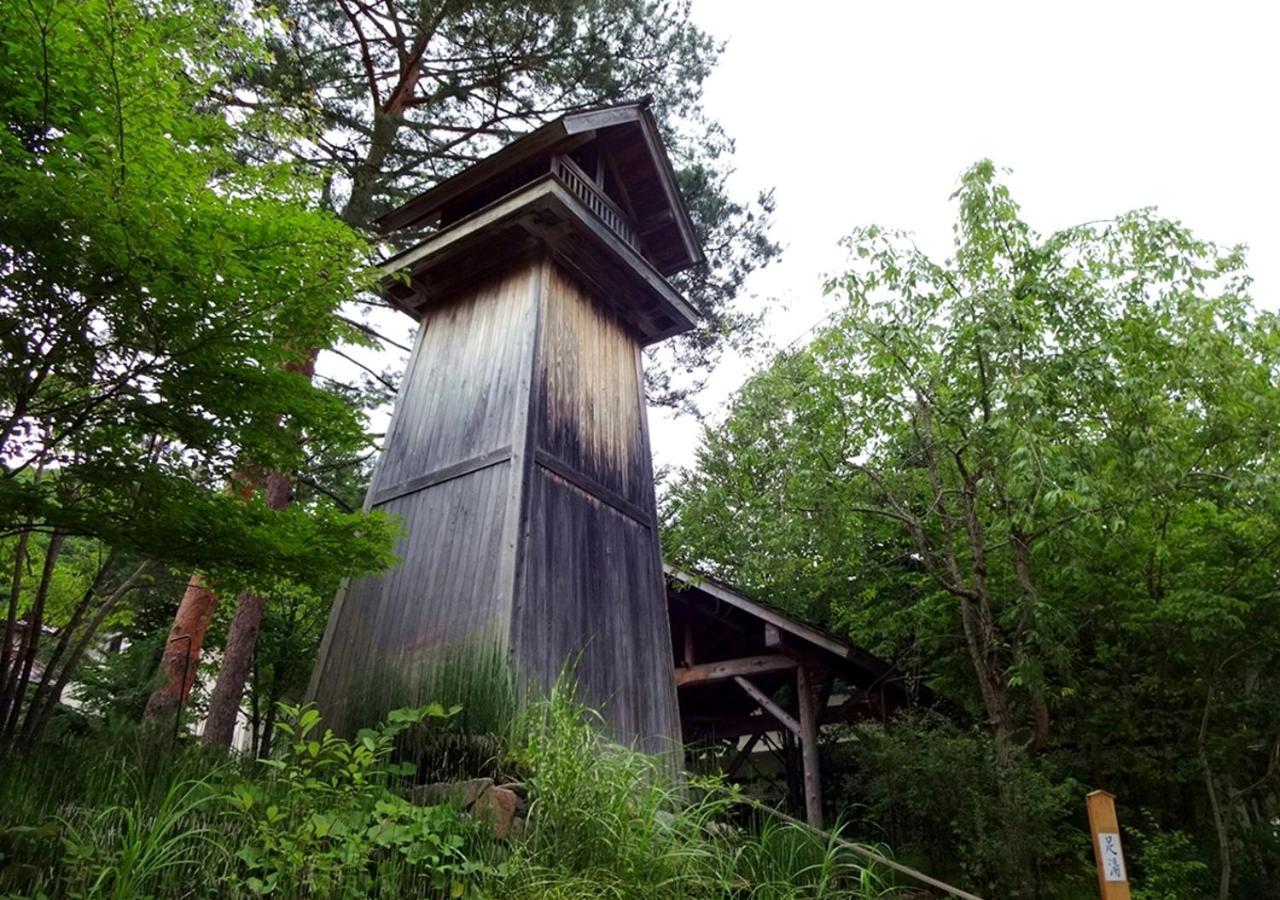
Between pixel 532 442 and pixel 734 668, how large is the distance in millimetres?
4631

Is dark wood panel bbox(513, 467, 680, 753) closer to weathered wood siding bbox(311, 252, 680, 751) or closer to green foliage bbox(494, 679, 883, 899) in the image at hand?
weathered wood siding bbox(311, 252, 680, 751)

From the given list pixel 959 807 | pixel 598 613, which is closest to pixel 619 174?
pixel 598 613

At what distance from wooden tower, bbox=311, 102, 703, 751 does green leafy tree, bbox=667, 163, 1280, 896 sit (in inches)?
72.5

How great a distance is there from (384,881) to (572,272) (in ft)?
17.7

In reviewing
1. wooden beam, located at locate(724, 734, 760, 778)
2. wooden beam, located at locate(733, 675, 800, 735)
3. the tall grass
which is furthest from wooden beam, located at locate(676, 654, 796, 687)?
the tall grass

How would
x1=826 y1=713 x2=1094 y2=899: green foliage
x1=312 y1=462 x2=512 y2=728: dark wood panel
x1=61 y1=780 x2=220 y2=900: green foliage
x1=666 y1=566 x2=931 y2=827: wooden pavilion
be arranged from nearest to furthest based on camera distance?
x1=61 y1=780 x2=220 y2=900: green foliage
x1=312 y1=462 x2=512 y2=728: dark wood panel
x1=826 y1=713 x2=1094 y2=899: green foliage
x1=666 y1=566 x2=931 y2=827: wooden pavilion

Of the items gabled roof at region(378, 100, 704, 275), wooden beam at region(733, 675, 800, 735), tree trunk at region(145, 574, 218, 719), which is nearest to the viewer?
gabled roof at region(378, 100, 704, 275)

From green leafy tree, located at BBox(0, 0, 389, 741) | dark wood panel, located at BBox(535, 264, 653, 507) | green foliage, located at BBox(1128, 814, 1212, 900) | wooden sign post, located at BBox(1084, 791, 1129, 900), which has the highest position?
dark wood panel, located at BBox(535, 264, 653, 507)

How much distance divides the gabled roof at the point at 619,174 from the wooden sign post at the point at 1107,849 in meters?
6.13

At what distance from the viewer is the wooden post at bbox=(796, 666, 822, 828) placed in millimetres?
8078

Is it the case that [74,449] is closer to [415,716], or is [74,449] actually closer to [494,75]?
[415,716]

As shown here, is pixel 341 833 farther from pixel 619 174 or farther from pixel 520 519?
pixel 619 174

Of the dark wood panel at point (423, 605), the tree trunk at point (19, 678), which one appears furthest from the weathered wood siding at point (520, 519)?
the tree trunk at point (19, 678)

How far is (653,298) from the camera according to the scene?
795 centimetres
